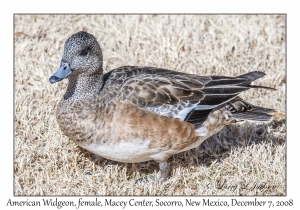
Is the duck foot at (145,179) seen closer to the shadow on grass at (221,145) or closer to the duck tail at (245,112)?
the shadow on grass at (221,145)

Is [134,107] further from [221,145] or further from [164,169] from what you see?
[221,145]

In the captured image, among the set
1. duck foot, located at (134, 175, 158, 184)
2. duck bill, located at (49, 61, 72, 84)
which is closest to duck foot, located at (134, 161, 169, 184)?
duck foot, located at (134, 175, 158, 184)

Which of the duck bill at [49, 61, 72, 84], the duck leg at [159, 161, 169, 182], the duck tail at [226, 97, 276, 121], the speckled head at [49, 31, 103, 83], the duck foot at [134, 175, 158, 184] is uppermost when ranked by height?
the speckled head at [49, 31, 103, 83]

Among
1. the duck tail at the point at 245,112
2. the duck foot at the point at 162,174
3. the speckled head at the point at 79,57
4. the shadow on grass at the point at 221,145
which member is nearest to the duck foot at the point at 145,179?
the duck foot at the point at 162,174

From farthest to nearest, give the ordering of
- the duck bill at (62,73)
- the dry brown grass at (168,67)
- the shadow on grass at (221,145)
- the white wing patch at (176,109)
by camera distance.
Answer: the shadow on grass at (221,145) < the dry brown grass at (168,67) < the white wing patch at (176,109) < the duck bill at (62,73)

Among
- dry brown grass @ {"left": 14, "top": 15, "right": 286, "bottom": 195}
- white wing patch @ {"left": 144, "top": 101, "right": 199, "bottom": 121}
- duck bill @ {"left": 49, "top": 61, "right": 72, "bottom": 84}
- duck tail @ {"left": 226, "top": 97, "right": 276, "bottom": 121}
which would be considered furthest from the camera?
duck tail @ {"left": 226, "top": 97, "right": 276, "bottom": 121}

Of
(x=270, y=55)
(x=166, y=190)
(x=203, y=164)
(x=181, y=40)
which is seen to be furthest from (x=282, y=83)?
(x=166, y=190)

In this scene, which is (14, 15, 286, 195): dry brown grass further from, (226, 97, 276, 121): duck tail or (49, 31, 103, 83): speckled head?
(49, 31, 103, 83): speckled head

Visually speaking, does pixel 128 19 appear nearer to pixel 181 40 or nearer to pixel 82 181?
pixel 181 40
